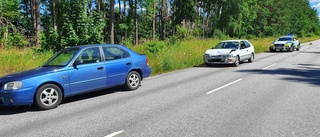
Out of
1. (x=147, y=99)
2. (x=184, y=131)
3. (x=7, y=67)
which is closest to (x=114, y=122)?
(x=184, y=131)

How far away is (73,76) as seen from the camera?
6.95 metres

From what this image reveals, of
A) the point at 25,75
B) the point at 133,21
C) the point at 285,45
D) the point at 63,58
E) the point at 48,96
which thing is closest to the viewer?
the point at 25,75

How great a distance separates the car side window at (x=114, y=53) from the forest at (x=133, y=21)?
548 cm

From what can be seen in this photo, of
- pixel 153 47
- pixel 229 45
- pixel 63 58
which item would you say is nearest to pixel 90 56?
pixel 63 58

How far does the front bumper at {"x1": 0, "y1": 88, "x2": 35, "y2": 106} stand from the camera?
600 centimetres

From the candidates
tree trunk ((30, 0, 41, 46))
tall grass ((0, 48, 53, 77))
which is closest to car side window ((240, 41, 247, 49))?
tall grass ((0, 48, 53, 77))

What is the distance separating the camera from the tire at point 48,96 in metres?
6.34

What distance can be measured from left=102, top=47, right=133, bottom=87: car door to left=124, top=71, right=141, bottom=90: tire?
0.20m

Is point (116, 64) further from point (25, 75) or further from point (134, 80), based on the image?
point (25, 75)

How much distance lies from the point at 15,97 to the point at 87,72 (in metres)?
1.84

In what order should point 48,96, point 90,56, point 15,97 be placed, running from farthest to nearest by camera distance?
point 90,56
point 48,96
point 15,97

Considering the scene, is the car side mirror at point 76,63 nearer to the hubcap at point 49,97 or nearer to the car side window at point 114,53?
the hubcap at point 49,97

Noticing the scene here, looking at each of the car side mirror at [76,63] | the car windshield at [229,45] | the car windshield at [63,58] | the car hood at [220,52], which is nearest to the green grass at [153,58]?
the car hood at [220,52]

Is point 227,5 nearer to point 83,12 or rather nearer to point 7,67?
Result: point 83,12
